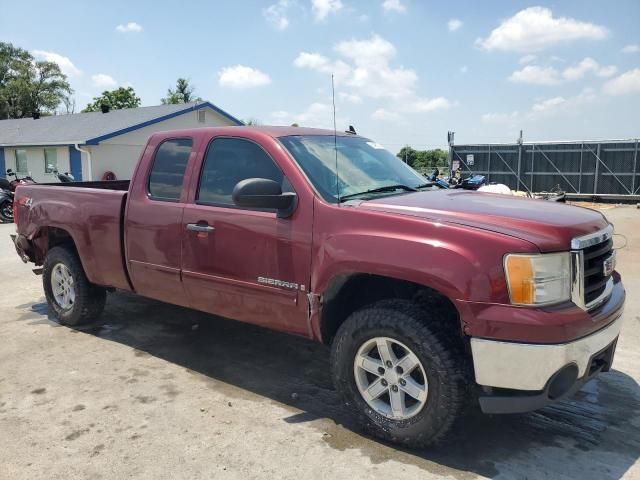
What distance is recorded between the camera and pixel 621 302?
11.2 ft

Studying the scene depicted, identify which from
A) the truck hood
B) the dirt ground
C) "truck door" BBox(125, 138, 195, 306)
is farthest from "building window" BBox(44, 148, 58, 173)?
the truck hood

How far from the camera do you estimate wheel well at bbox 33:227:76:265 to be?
18.4ft

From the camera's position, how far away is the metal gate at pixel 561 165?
22516mm

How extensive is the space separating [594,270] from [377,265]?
4.06 feet

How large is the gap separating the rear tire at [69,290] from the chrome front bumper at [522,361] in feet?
13.0

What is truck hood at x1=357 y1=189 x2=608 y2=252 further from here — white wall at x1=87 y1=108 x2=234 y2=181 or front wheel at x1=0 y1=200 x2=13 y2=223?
white wall at x1=87 y1=108 x2=234 y2=181

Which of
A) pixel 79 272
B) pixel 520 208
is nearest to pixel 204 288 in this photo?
pixel 79 272

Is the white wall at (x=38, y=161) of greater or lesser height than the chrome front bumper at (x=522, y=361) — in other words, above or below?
above

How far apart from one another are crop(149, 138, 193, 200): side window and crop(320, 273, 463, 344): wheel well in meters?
1.63

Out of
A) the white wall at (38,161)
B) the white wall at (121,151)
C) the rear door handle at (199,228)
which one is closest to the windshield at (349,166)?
the rear door handle at (199,228)

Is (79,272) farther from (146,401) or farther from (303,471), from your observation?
(303,471)

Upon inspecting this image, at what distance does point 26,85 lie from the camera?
159ft

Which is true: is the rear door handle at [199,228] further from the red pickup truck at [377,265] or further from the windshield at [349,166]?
the windshield at [349,166]

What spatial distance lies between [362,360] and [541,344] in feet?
3.43
